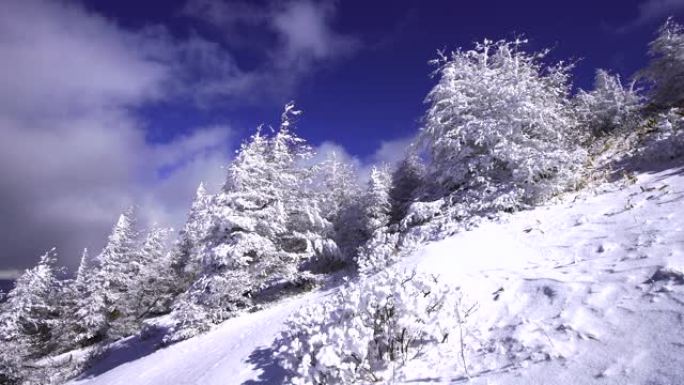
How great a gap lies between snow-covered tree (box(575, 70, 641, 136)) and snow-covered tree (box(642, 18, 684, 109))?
6.59 feet

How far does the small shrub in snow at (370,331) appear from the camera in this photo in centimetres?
520

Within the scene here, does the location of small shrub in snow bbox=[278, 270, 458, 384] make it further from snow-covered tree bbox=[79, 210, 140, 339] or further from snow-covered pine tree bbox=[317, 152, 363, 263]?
snow-covered tree bbox=[79, 210, 140, 339]

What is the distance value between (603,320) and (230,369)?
6.50m

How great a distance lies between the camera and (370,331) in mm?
5359

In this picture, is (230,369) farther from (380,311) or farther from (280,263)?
(280,263)

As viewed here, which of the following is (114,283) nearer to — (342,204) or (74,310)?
(74,310)

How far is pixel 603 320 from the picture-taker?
4.54 meters

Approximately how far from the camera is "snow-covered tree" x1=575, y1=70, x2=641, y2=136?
79.2 ft

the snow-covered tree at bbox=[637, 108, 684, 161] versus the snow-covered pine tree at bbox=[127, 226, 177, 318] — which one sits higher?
the snow-covered pine tree at bbox=[127, 226, 177, 318]

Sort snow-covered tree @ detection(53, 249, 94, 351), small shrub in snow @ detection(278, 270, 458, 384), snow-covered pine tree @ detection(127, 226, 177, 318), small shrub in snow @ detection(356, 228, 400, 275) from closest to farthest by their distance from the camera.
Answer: small shrub in snow @ detection(278, 270, 458, 384) → small shrub in snow @ detection(356, 228, 400, 275) → snow-covered tree @ detection(53, 249, 94, 351) → snow-covered pine tree @ detection(127, 226, 177, 318)

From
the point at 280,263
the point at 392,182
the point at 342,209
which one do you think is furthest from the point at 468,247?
the point at 392,182

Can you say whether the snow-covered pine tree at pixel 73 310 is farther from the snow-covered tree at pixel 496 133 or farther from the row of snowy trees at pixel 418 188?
the snow-covered tree at pixel 496 133

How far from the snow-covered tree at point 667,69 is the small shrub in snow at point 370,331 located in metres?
19.9

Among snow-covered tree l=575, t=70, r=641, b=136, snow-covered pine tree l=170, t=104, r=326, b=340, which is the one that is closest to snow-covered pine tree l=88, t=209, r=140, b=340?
snow-covered pine tree l=170, t=104, r=326, b=340
